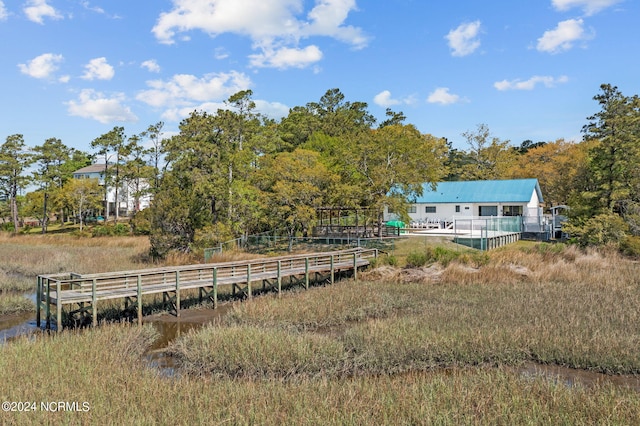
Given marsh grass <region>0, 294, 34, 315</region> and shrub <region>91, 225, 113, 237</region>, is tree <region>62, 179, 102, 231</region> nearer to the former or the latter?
shrub <region>91, 225, 113, 237</region>

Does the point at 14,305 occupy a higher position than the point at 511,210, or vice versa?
the point at 511,210

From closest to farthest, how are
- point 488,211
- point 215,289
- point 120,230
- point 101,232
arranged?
point 215,289 → point 488,211 → point 101,232 → point 120,230

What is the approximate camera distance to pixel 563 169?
4962 cm

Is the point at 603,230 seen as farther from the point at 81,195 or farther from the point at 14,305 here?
the point at 81,195

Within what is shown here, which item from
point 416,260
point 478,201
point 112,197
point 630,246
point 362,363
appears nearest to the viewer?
point 362,363

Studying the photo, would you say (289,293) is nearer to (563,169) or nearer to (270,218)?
(270,218)

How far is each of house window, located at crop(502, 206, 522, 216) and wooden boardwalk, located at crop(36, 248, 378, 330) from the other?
2219cm

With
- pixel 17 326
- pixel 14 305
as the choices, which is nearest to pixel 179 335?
pixel 17 326

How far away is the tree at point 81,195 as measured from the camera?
59.4 meters

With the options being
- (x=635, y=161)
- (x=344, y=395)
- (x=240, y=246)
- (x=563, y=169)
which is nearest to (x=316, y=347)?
(x=344, y=395)

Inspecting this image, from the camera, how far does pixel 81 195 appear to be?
193 feet

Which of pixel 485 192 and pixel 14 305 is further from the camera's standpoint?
pixel 485 192

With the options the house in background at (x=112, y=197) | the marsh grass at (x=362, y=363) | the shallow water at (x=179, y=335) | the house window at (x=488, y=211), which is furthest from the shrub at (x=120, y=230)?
the marsh grass at (x=362, y=363)

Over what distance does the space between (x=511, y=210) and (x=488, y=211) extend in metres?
2.13
